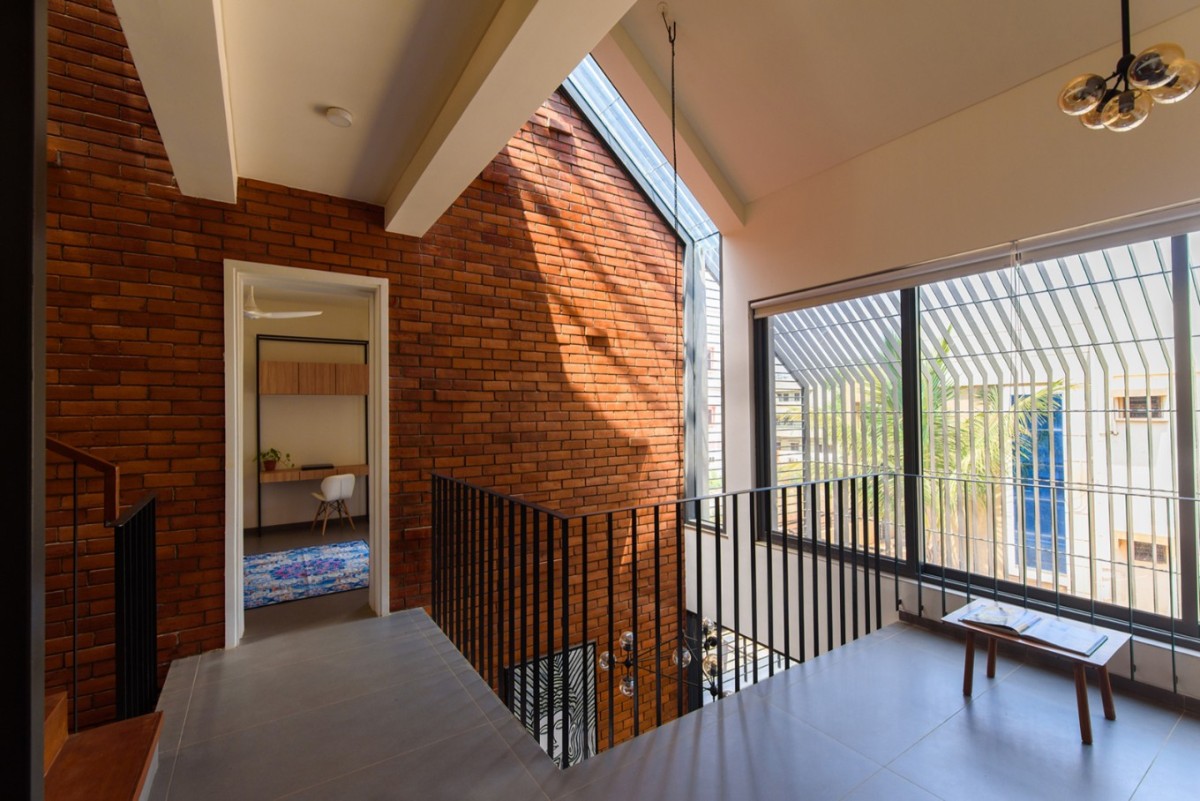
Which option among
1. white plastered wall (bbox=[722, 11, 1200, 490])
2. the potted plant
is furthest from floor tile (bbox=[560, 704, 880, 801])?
the potted plant

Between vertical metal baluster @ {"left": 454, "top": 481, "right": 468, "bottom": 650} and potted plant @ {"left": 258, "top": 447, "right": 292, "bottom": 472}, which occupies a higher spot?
potted plant @ {"left": 258, "top": 447, "right": 292, "bottom": 472}

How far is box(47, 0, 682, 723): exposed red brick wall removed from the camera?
257 centimetres

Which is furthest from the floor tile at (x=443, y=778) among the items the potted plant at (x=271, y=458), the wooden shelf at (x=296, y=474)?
the potted plant at (x=271, y=458)

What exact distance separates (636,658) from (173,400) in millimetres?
2770

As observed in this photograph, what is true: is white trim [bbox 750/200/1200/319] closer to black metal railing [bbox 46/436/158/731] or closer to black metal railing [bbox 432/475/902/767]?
black metal railing [bbox 432/475/902/767]

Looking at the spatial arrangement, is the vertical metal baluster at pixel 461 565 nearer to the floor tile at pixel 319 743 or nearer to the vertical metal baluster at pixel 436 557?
the vertical metal baluster at pixel 436 557

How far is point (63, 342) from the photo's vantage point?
252 centimetres

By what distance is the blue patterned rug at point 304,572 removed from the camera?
3764 mm

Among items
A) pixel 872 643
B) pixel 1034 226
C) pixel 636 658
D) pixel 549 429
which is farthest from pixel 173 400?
pixel 1034 226

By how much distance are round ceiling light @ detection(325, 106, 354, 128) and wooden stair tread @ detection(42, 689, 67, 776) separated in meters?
2.44

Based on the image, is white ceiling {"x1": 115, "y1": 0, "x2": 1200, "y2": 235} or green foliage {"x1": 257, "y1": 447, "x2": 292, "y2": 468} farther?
green foliage {"x1": 257, "y1": 447, "x2": 292, "y2": 468}

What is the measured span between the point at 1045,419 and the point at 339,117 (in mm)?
3906

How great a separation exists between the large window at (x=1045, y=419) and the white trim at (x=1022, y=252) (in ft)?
0.29

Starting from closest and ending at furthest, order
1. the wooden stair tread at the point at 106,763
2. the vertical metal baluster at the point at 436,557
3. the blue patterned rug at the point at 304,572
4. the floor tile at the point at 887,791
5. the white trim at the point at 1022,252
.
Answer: the wooden stair tread at the point at 106,763 → the floor tile at the point at 887,791 → the white trim at the point at 1022,252 → the vertical metal baluster at the point at 436,557 → the blue patterned rug at the point at 304,572
